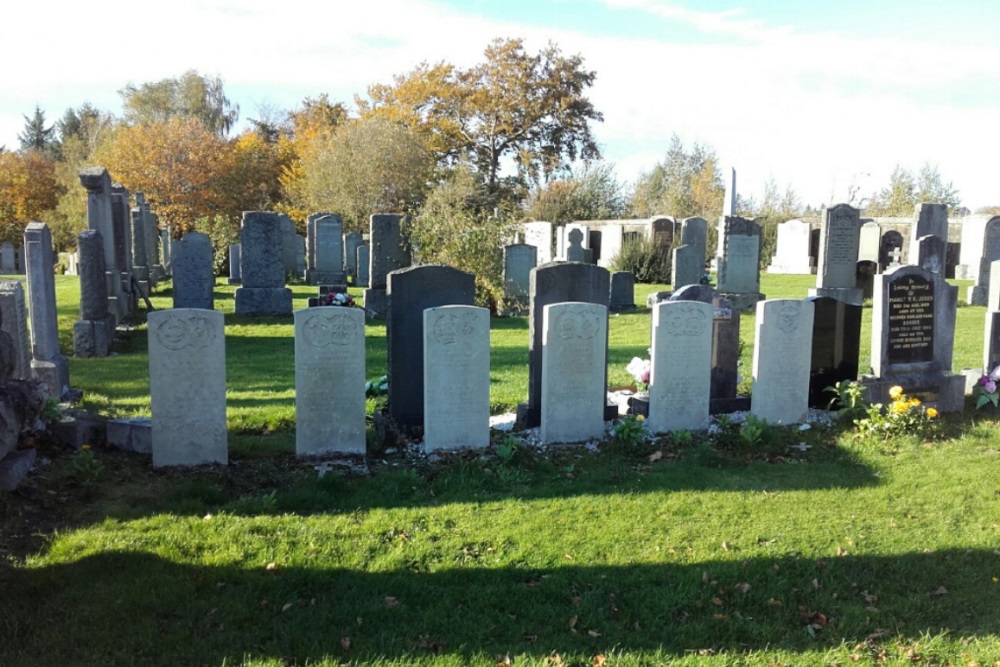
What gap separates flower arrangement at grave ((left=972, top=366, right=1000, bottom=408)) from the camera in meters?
7.71

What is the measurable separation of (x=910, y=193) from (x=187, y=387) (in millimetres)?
44566

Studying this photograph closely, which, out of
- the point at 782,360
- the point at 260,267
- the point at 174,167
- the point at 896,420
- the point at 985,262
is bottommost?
the point at 896,420

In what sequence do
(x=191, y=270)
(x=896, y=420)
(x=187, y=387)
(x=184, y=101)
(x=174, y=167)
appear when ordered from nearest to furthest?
(x=187, y=387) < (x=896, y=420) < (x=191, y=270) < (x=174, y=167) < (x=184, y=101)

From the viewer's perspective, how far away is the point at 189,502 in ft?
17.1

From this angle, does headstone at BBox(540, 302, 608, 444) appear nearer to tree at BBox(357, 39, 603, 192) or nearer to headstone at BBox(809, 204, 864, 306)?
headstone at BBox(809, 204, 864, 306)

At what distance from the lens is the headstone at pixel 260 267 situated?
15711mm

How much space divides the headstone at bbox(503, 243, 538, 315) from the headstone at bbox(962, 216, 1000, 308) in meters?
9.87

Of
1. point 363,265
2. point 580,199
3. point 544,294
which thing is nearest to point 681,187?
point 580,199

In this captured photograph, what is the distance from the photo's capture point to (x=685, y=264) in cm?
1861

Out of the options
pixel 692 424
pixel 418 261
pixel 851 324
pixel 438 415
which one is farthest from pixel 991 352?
pixel 418 261

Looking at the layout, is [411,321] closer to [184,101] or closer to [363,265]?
[363,265]

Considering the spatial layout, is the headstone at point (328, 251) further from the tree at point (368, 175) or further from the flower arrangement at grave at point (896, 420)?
the flower arrangement at grave at point (896, 420)

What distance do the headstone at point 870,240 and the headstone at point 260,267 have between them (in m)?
17.5

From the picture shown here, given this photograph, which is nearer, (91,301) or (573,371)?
(573,371)
